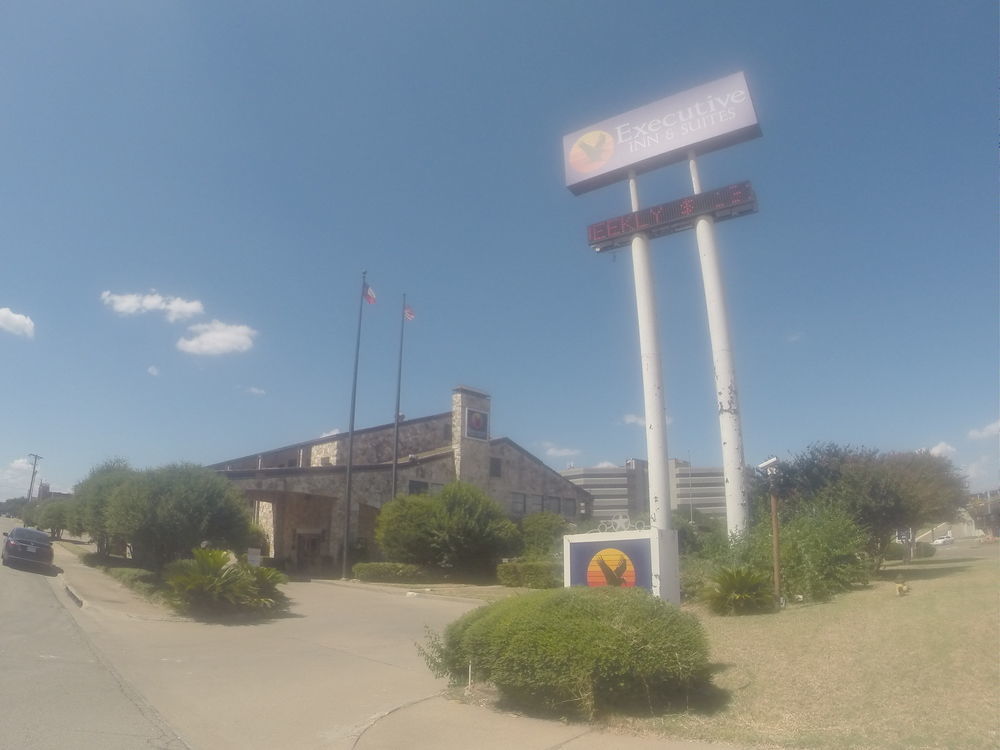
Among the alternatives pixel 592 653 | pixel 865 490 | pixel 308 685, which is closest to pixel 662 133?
pixel 865 490

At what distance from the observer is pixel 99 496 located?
1082 inches

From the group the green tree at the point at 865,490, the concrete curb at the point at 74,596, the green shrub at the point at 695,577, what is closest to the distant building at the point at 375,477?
the concrete curb at the point at 74,596

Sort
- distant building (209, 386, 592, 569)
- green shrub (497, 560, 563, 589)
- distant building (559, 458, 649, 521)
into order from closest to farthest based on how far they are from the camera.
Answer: green shrub (497, 560, 563, 589) → distant building (209, 386, 592, 569) → distant building (559, 458, 649, 521)

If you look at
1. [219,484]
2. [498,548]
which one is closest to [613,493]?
[498,548]

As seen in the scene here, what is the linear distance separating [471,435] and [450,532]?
40.1 feet

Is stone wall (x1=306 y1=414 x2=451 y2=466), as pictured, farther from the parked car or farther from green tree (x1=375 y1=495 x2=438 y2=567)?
the parked car

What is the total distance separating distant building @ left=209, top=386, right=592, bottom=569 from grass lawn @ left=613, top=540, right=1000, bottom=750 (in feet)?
79.5

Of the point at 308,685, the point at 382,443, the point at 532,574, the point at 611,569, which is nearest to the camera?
the point at 308,685

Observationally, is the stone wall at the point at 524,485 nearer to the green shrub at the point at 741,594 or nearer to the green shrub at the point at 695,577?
Result: the green shrub at the point at 695,577

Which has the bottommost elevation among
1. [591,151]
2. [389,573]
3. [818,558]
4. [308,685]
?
[308,685]

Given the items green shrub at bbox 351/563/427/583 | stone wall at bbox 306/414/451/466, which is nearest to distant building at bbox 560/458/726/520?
stone wall at bbox 306/414/451/466

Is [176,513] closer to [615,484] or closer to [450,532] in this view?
[450,532]

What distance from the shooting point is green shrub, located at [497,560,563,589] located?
74.9 feet

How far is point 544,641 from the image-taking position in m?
7.40
